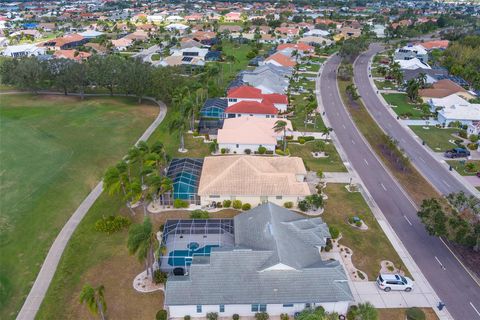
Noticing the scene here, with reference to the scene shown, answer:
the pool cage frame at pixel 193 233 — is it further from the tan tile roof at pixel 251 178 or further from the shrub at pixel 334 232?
the shrub at pixel 334 232

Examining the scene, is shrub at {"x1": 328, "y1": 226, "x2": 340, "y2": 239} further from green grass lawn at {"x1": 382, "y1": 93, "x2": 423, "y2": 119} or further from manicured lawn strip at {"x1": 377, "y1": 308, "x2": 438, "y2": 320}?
green grass lawn at {"x1": 382, "y1": 93, "x2": 423, "y2": 119}

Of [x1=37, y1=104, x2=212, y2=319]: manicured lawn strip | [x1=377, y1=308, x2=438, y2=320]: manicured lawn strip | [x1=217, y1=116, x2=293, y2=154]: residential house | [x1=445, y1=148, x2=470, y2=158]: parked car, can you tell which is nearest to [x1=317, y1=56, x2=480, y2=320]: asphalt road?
[x1=377, y1=308, x2=438, y2=320]: manicured lawn strip

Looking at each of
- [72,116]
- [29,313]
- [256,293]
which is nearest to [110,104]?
[72,116]

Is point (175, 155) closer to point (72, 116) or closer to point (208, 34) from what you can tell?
point (72, 116)

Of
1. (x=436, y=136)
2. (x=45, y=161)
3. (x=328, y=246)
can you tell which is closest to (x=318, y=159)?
(x=328, y=246)

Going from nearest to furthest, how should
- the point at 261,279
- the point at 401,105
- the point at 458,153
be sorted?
the point at 261,279
the point at 458,153
the point at 401,105

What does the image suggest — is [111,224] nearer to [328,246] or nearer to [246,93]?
[328,246]
